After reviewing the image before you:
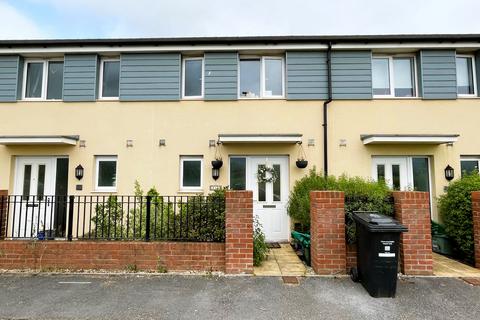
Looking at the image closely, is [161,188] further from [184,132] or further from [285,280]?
[285,280]

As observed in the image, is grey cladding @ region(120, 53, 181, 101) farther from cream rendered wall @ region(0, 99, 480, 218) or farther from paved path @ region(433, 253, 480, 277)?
paved path @ region(433, 253, 480, 277)

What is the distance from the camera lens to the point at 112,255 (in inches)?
216

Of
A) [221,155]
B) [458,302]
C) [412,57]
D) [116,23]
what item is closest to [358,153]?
[412,57]

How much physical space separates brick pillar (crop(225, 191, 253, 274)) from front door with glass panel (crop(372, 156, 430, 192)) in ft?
16.2

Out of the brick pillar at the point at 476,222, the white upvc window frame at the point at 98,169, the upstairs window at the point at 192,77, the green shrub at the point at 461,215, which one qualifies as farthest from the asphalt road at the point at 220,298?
the upstairs window at the point at 192,77

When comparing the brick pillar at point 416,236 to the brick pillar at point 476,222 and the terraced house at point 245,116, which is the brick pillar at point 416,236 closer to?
the brick pillar at point 476,222

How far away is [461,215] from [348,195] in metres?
3.07

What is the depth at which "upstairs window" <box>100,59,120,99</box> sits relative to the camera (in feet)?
29.2

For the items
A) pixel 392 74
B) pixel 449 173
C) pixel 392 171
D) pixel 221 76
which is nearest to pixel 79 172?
pixel 221 76

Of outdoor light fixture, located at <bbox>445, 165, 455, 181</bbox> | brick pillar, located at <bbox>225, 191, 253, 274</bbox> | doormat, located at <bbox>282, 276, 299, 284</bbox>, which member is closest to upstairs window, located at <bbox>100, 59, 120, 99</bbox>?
brick pillar, located at <bbox>225, 191, 253, 274</bbox>

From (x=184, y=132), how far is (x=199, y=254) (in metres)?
4.12

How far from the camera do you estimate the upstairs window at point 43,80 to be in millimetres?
8836

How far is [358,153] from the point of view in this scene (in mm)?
8328

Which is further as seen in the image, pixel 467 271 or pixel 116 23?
pixel 116 23
